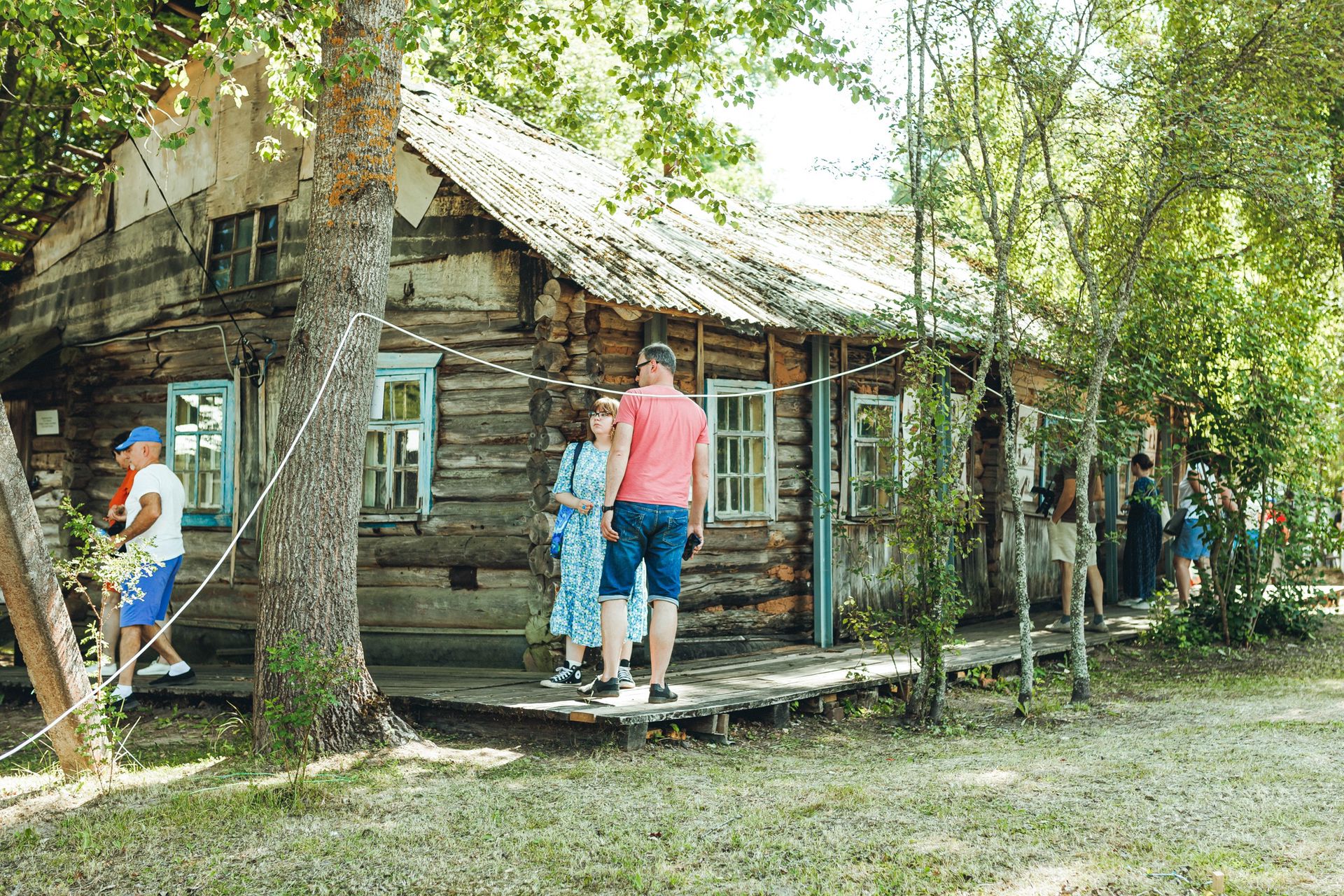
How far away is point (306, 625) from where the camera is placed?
241 inches

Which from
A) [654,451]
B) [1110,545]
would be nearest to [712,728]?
[654,451]

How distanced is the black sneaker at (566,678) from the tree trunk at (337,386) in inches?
52.2

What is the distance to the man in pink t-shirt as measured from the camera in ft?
22.0

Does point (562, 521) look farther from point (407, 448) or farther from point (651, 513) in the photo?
point (407, 448)

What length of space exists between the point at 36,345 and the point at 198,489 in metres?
3.01

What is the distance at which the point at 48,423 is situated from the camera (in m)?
12.9

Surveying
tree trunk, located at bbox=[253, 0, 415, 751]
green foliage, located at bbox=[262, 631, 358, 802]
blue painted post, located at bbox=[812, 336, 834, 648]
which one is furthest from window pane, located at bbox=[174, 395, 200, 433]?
blue painted post, located at bbox=[812, 336, 834, 648]

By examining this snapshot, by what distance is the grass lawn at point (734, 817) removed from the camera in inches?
167

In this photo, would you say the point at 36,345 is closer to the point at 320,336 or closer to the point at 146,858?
the point at 320,336

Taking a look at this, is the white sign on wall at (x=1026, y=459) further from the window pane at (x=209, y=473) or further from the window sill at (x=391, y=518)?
the window pane at (x=209, y=473)

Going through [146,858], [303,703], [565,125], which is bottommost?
[146,858]

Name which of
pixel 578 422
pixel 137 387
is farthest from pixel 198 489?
pixel 578 422

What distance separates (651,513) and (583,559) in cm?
118

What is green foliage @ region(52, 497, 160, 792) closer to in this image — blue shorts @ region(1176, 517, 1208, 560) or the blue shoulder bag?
the blue shoulder bag
